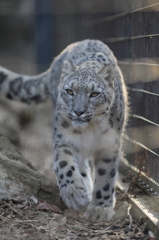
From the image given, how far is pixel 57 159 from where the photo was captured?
156 inches

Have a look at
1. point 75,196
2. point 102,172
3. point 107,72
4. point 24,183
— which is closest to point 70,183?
point 75,196

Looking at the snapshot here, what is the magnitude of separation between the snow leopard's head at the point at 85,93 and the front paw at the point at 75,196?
50 centimetres

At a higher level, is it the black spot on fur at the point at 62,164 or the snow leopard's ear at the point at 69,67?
the snow leopard's ear at the point at 69,67

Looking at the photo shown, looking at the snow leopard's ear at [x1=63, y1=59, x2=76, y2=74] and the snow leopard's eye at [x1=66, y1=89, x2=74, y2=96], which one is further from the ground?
the snow leopard's ear at [x1=63, y1=59, x2=76, y2=74]

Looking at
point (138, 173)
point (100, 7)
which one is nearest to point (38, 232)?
point (138, 173)

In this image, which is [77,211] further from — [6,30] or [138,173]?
[6,30]

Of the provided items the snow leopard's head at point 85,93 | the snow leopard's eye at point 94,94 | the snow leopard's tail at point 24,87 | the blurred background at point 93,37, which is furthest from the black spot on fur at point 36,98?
the snow leopard's eye at point 94,94

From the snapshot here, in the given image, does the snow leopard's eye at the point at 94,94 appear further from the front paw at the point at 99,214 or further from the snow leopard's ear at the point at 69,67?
the front paw at the point at 99,214

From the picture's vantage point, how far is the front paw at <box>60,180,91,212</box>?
12.0 feet

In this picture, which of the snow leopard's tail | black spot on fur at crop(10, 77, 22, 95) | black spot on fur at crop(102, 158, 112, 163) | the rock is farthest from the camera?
black spot on fur at crop(10, 77, 22, 95)

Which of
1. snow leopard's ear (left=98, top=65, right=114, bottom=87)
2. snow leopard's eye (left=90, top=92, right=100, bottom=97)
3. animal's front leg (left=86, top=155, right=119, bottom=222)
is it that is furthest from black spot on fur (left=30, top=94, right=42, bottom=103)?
snow leopard's eye (left=90, top=92, right=100, bottom=97)

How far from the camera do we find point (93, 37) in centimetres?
732

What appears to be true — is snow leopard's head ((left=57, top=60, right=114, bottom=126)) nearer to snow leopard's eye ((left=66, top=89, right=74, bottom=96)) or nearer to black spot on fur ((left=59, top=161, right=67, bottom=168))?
snow leopard's eye ((left=66, top=89, right=74, bottom=96))

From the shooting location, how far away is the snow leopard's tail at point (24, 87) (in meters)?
5.47
